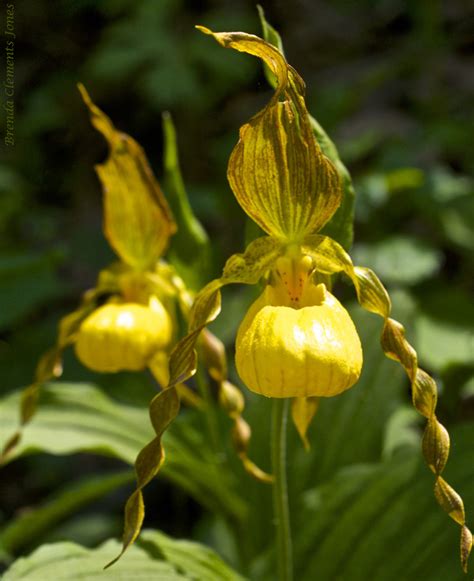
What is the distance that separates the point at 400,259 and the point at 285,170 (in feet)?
4.57

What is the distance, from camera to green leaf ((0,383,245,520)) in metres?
1.59

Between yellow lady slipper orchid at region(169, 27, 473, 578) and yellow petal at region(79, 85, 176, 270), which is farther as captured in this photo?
yellow petal at region(79, 85, 176, 270)

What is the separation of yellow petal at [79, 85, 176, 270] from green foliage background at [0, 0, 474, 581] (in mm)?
418

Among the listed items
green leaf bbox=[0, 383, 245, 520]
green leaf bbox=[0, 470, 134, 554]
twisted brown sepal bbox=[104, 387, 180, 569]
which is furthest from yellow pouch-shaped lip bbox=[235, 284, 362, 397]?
green leaf bbox=[0, 470, 134, 554]

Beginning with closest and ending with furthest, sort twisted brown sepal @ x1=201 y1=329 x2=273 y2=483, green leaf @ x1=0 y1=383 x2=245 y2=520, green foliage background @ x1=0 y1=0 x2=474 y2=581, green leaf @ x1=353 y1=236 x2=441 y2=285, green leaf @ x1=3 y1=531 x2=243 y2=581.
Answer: green leaf @ x1=3 y1=531 x2=243 y2=581, twisted brown sepal @ x1=201 y1=329 x2=273 y2=483, green foliage background @ x1=0 y1=0 x2=474 y2=581, green leaf @ x1=0 y1=383 x2=245 y2=520, green leaf @ x1=353 y1=236 x2=441 y2=285

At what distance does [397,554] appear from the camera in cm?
125

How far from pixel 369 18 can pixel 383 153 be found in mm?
1574

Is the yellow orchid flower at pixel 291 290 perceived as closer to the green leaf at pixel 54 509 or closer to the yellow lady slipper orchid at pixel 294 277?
the yellow lady slipper orchid at pixel 294 277

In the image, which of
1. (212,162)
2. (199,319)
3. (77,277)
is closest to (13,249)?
(77,277)

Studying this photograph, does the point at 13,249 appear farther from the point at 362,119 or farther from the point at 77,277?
the point at 362,119

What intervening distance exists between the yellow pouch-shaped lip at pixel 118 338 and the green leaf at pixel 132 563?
353mm

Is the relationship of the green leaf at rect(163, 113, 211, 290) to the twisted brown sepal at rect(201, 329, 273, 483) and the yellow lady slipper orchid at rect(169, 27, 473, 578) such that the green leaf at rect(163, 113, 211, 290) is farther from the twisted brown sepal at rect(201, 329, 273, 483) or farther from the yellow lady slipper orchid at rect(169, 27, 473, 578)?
the yellow lady slipper orchid at rect(169, 27, 473, 578)

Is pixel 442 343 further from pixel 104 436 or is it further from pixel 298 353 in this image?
pixel 298 353

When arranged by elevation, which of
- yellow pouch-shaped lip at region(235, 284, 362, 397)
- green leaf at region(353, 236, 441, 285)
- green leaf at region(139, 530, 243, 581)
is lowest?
green leaf at region(353, 236, 441, 285)
